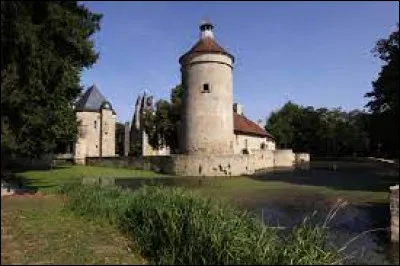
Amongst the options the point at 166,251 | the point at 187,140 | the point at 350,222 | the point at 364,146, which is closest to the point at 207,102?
the point at 187,140

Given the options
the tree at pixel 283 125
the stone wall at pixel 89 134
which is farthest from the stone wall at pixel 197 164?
the tree at pixel 283 125

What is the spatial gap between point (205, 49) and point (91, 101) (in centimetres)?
2414

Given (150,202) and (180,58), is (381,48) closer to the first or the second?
(180,58)

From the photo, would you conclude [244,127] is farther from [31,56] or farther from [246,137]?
[31,56]

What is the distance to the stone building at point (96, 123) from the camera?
5700cm

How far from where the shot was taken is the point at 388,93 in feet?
85.7

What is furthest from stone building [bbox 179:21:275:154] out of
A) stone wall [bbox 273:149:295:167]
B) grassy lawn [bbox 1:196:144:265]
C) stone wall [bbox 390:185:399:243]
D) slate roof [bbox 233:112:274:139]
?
grassy lawn [bbox 1:196:144:265]

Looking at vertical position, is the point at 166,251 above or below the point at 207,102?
below

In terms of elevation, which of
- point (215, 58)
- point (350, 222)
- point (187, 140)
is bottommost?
point (350, 222)

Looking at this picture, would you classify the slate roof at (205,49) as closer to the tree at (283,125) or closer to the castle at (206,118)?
the castle at (206,118)

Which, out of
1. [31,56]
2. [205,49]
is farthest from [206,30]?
[31,56]

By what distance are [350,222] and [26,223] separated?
9.83 metres

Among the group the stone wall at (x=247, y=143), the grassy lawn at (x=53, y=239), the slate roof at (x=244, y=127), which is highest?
the slate roof at (x=244, y=127)

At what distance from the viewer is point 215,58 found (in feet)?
125
